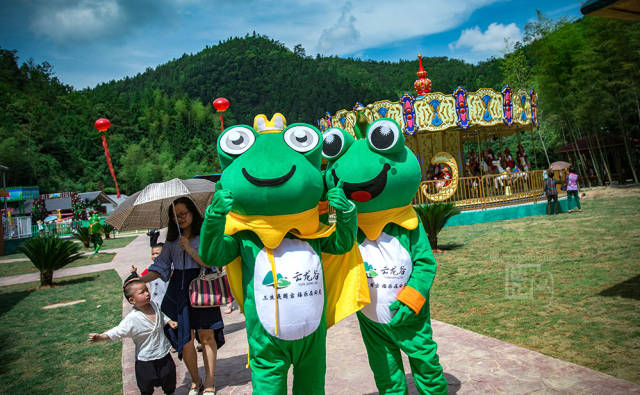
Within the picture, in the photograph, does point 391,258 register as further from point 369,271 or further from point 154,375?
point 154,375

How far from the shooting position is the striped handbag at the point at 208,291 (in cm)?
367

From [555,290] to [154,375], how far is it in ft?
17.8

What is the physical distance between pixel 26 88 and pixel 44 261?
242ft

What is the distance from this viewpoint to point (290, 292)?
2594mm

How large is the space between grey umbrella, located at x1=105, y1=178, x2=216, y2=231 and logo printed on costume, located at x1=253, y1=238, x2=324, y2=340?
4.75 feet

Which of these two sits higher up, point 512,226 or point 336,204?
point 336,204

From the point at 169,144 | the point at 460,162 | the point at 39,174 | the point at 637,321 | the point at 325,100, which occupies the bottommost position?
the point at 637,321

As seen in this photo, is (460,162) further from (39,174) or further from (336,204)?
(39,174)

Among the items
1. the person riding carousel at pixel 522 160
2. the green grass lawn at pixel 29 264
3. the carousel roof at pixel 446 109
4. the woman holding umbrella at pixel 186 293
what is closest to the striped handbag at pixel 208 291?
the woman holding umbrella at pixel 186 293

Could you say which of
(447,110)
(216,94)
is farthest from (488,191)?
(216,94)

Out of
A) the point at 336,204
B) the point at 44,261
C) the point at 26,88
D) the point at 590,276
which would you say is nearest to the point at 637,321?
the point at 590,276

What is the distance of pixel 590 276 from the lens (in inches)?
261

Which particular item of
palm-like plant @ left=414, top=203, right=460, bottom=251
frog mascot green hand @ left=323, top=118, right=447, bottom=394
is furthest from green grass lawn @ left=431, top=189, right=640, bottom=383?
frog mascot green hand @ left=323, top=118, right=447, bottom=394

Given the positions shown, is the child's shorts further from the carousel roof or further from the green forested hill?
the green forested hill
